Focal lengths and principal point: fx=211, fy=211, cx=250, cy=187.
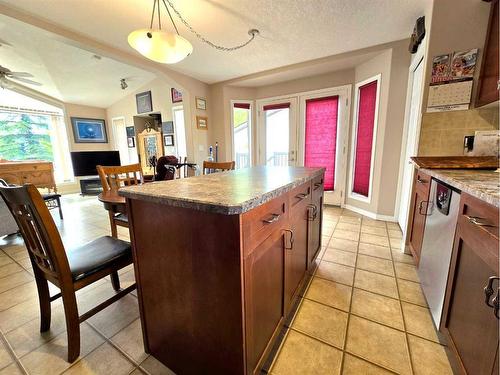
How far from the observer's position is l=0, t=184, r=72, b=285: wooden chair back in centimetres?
94

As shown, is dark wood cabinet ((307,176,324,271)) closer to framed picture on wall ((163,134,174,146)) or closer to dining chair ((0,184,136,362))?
dining chair ((0,184,136,362))

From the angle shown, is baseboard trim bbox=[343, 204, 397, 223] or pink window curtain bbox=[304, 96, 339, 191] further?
pink window curtain bbox=[304, 96, 339, 191]

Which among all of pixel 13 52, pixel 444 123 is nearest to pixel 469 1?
pixel 444 123

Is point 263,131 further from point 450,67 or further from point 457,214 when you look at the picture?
point 457,214

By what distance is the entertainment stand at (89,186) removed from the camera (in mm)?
5496

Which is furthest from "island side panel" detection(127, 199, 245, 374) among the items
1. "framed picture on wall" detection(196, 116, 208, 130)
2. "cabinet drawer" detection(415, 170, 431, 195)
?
"framed picture on wall" detection(196, 116, 208, 130)

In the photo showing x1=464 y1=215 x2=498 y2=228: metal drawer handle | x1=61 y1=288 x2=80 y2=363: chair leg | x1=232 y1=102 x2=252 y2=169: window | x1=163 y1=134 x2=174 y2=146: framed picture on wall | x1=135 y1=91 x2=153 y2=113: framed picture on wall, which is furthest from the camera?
x1=135 y1=91 x2=153 y2=113: framed picture on wall

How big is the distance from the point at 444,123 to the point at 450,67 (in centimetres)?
46

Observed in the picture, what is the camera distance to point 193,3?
2.07 meters

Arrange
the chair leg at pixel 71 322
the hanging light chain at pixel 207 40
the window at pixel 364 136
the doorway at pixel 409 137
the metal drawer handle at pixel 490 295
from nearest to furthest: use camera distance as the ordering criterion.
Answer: the metal drawer handle at pixel 490 295 < the chair leg at pixel 71 322 < the hanging light chain at pixel 207 40 < the doorway at pixel 409 137 < the window at pixel 364 136

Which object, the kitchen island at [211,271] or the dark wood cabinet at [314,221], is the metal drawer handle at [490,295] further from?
the dark wood cabinet at [314,221]

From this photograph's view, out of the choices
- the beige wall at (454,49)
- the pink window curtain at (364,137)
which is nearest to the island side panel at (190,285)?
the beige wall at (454,49)

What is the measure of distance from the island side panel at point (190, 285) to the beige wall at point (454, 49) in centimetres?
220

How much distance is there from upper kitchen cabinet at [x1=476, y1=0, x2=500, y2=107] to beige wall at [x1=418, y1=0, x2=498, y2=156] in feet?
0.16
